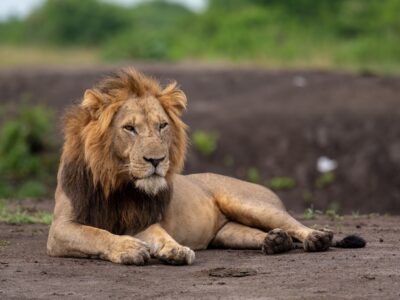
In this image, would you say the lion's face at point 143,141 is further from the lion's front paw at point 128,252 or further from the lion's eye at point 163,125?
the lion's front paw at point 128,252

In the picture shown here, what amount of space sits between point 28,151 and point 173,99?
Answer: 24.9 ft

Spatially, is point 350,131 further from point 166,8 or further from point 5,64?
point 166,8

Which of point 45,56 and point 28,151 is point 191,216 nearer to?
point 28,151

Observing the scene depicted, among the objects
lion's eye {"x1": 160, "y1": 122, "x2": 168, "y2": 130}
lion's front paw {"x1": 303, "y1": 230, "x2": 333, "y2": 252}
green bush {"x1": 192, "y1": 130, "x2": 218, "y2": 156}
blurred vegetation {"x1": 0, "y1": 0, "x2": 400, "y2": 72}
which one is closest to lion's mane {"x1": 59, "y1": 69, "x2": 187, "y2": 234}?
lion's eye {"x1": 160, "y1": 122, "x2": 168, "y2": 130}

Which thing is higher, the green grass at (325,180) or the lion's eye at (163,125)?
the lion's eye at (163,125)

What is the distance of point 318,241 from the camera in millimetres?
6008

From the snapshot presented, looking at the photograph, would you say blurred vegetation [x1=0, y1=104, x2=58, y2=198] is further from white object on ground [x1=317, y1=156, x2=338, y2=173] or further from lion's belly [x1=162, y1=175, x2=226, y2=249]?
lion's belly [x1=162, y1=175, x2=226, y2=249]

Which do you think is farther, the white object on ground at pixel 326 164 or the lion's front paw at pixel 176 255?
the white object on ground at pixel 326 164

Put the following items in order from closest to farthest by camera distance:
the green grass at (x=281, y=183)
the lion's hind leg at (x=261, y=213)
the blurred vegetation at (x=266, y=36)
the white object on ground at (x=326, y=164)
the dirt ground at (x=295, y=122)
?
the lion's hind leg at (x=261, y=213) < the green grass at (x=281, y=183) < the dirt ground at (x=295, y=122) < the white object on ground at (x=326, y=164) < the blurred vegetation at (x=266, y=36)

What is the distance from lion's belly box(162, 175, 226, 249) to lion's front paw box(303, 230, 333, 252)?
2.29 ft

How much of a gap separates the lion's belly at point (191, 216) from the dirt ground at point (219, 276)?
0.43ft

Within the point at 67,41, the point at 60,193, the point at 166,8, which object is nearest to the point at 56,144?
the point at 60,193

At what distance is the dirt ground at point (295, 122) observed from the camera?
13.6 meters

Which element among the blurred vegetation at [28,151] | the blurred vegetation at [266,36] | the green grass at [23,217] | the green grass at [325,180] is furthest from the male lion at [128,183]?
the blurred vegetation at [266,36]
